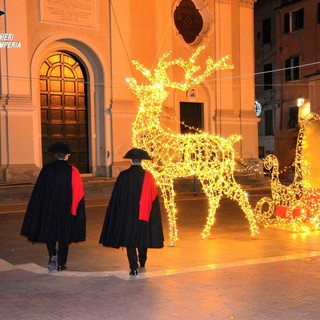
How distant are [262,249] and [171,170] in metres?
2.17

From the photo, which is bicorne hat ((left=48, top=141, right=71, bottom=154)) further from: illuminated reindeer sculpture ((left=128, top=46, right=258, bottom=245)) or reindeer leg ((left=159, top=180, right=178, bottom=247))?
reindeer leg ((left=159, top=180, right=178, bottom=247))

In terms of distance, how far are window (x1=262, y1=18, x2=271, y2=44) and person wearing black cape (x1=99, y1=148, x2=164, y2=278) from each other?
97.9ft

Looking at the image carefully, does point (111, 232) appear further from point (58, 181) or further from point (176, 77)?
point (176, 77)

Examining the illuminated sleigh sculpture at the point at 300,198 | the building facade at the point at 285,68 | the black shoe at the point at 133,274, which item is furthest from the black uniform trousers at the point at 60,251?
the building facade at the point at 285,68

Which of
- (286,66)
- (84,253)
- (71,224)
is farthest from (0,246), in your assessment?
(286,66)

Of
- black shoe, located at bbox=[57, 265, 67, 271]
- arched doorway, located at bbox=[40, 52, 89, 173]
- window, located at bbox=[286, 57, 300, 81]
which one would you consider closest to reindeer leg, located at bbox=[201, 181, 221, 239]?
black shoe, located at bbox=[57, 265, 67, 271]

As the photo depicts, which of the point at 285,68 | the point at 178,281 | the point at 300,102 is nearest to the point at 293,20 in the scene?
the point at 285,68

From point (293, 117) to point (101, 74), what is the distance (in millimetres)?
15591

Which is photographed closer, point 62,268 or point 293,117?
point 62,268

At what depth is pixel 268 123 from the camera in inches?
1379

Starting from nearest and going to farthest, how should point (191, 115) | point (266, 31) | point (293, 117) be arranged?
point (191, 115)
point (293, 117)
point (266, 31)

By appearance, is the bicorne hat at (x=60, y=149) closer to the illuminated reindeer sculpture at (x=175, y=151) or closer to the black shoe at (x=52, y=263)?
the black shoe at (x=52, y=263)

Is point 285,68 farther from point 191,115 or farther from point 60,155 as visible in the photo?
point 60,155

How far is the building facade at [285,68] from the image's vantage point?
3042 centimetres
